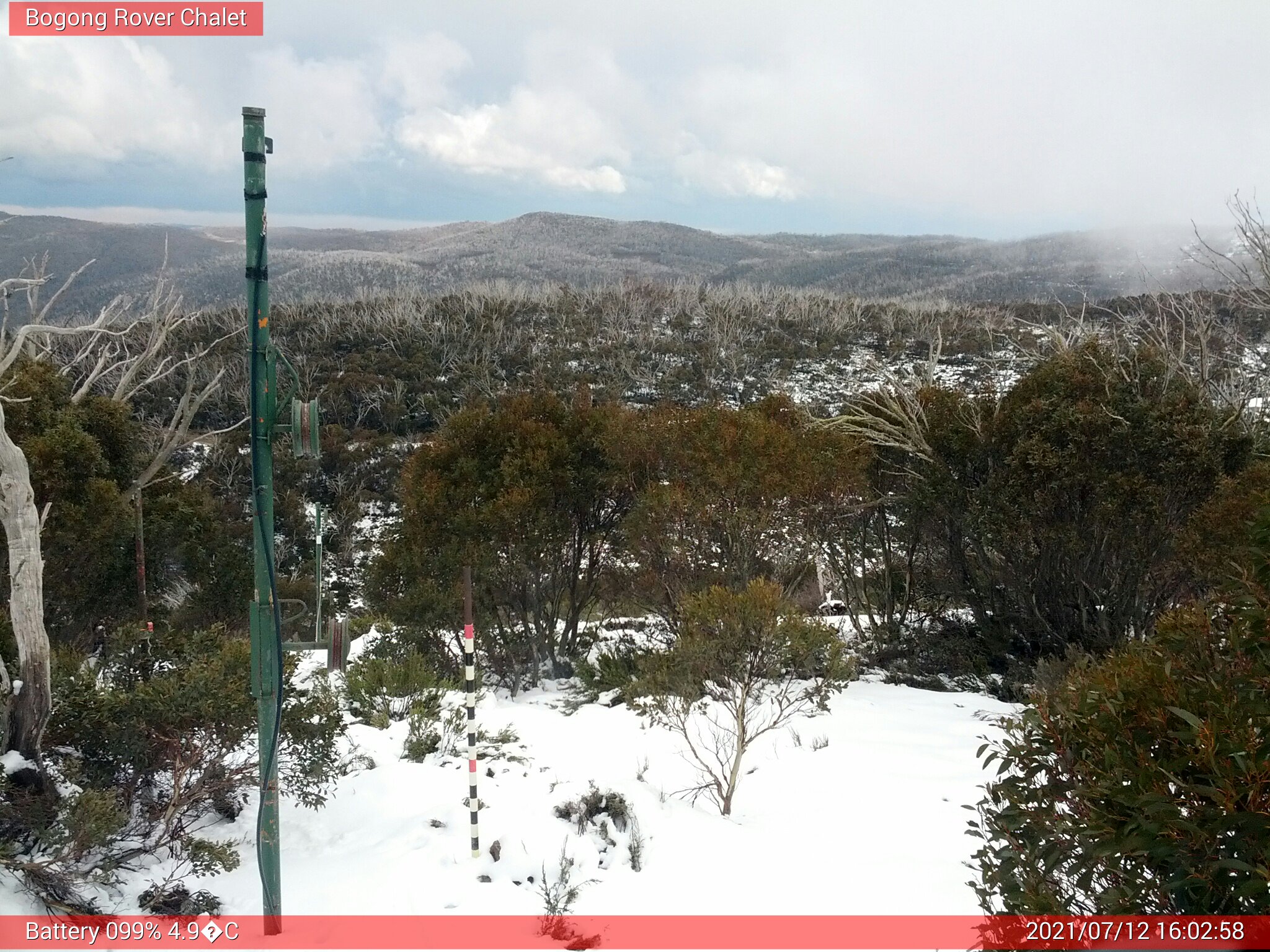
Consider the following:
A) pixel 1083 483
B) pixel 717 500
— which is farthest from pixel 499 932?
pixel 1083 483

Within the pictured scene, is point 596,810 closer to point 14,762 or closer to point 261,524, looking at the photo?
point 261,524

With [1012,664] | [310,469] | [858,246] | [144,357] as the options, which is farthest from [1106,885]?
[858,246]

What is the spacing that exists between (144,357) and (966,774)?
808 cm

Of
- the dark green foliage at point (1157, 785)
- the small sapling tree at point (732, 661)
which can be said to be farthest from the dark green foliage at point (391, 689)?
the dark green foliage at point (1157, 785)

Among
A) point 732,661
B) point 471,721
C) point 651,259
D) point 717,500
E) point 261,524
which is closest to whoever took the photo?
point 261,524

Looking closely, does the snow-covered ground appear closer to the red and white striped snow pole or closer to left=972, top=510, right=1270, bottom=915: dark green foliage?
the red and white striped snow pole

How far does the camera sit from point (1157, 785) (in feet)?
6.22

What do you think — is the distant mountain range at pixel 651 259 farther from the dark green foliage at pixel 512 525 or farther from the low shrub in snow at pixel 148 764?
the low shrub in snow at pixel 148 764

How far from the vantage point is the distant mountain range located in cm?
6350

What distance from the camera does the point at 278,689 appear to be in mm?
3408

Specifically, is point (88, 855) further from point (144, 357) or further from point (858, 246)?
point (858, 246)

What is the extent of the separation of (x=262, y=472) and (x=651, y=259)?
132039 millimetres

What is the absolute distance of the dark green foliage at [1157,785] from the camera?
1.73 metres

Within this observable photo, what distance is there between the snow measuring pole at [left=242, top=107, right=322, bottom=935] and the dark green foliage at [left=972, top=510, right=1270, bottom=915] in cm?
281
